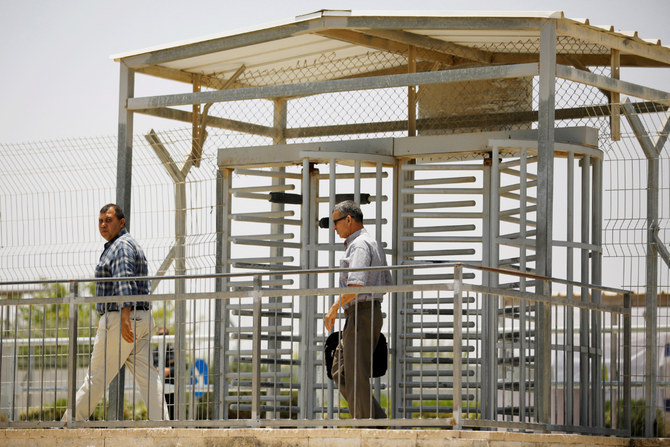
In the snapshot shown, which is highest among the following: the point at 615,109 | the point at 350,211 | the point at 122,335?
the point at 615,109

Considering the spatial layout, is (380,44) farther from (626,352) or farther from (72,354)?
(72,354)

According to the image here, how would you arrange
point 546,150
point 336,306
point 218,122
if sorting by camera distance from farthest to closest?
1. point 218,122
2. point 546,150
3. point 336,306

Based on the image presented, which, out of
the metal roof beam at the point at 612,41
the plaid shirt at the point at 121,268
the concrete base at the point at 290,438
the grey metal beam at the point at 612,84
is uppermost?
the metal roof beam at the point at 612,41

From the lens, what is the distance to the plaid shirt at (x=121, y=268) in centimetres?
946

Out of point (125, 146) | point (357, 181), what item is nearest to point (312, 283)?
point (357, 181)

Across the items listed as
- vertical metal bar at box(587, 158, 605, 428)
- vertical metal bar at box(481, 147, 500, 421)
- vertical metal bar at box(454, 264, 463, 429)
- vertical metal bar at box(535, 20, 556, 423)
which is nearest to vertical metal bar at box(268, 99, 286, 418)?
vertical metal bar at box(481, 147, 500, 421)

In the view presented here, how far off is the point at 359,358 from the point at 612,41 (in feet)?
12.6

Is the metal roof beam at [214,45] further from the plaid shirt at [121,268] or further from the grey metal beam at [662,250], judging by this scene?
the grey metal beam at [662,250]

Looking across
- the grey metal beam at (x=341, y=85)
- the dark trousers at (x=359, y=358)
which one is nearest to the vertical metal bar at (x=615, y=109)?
the grey metal beam at (x=341, y=85)

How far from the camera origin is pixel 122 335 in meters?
9.41

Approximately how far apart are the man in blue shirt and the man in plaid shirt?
161cm

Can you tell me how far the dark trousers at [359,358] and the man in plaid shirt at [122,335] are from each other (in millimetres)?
1596

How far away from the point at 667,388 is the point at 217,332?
4507mm

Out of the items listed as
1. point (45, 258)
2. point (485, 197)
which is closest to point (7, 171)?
point (45, 258)
